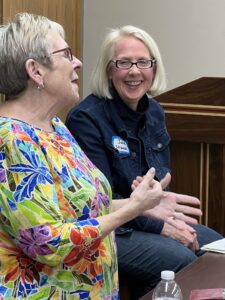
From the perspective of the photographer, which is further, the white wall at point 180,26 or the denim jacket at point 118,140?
the white wall at point 180,26

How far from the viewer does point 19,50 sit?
170 centimetres

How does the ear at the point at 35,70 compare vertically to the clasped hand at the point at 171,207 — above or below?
above

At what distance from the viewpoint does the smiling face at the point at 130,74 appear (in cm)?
255

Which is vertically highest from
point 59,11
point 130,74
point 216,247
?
point 59,11

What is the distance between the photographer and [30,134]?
1.67 meters

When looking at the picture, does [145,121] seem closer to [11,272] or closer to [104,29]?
[11,272]

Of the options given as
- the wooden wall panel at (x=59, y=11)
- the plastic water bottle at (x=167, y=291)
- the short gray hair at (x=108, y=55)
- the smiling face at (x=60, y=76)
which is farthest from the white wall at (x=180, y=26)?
the plastic water bottle at (x=167, y=291)

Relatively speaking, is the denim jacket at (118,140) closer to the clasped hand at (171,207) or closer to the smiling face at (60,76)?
the clasped hand at (171,207)

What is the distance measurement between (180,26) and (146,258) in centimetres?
235

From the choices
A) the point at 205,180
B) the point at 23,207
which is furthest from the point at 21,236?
the point at 205,180

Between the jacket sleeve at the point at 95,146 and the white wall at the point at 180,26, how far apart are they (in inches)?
78.5

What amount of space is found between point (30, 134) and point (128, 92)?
934 millimetres

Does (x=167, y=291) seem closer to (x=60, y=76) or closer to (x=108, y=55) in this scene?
(x=60, y=76)

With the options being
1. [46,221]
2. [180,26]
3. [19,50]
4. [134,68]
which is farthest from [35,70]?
[180,26]
